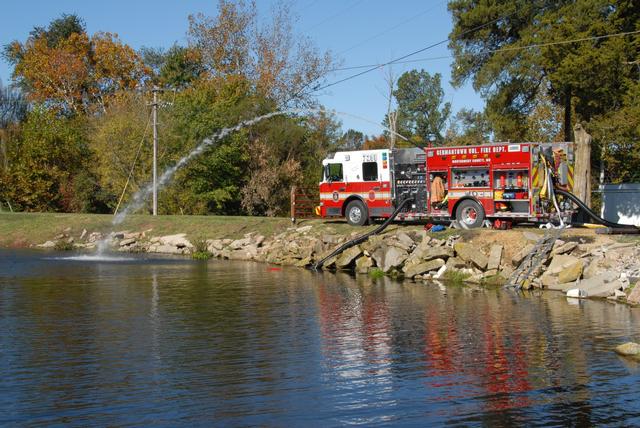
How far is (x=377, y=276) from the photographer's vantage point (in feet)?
102

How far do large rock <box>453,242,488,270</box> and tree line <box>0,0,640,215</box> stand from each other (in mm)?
10984

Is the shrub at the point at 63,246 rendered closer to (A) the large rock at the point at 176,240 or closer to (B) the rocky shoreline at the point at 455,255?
(A) the large rock at the point at 176,240

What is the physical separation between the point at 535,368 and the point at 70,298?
1425 cm

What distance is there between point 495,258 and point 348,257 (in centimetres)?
664

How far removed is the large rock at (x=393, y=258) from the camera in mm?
31266

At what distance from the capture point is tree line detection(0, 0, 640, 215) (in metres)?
40.3

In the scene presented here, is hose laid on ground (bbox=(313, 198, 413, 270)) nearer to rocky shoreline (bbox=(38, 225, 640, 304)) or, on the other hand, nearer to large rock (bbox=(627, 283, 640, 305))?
rocky shoreline (bbox=(38, 225, 640, 304))

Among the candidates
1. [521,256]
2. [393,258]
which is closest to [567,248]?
[521,256]

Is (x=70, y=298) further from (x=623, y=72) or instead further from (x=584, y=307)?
(x=623, y=72)

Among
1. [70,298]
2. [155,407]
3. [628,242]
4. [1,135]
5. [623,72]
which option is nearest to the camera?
[155,407]

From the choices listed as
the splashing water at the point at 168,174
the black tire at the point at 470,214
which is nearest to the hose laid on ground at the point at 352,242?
the black tire at the point at 470,214

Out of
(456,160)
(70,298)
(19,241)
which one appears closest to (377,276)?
(456,160)

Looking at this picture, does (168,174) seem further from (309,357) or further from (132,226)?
(309,357)

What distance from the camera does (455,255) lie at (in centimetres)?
3009
